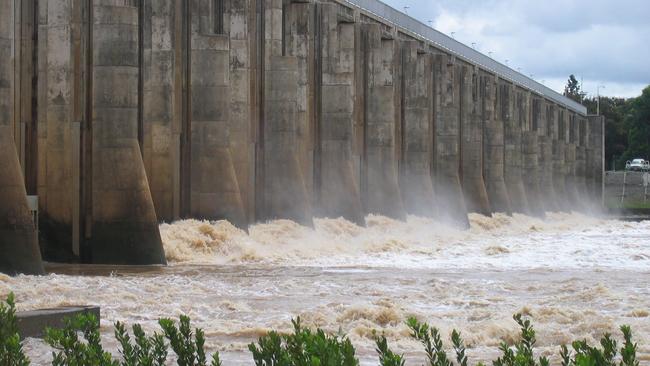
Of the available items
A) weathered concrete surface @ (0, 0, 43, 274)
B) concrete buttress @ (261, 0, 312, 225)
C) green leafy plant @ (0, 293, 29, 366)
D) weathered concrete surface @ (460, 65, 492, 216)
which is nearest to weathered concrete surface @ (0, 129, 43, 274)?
weathered concrete surface @ (0, 0, 43, 274)

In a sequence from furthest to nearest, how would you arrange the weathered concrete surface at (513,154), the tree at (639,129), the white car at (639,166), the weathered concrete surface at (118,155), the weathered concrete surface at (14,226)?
the tree at (639,129), the white car at (639,166), the weathered concrete surface at (513,154), the weathered concrete surface at (118,155), the weathered concrete surface at (14,226)

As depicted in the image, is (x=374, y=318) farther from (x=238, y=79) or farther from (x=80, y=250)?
(x=238, y=79)

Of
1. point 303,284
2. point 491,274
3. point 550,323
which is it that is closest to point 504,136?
point 491,274

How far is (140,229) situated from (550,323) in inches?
450

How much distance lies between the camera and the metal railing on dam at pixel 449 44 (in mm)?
51566

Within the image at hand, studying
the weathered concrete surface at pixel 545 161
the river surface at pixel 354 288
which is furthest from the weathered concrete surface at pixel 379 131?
the weathered concrete surface at pixel 545 161

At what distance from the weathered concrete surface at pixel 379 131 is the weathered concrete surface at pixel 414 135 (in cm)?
397

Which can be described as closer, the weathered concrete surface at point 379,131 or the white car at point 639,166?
the weathered concrete surface at point 379,131

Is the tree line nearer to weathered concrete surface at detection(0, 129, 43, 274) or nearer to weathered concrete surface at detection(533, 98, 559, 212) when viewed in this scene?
weathered concrete surface at detection(533, 98, 559, 212)

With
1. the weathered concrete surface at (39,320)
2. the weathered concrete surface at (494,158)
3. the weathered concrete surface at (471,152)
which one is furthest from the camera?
the weathered concrete surface at (494,158)

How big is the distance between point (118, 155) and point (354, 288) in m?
6.93

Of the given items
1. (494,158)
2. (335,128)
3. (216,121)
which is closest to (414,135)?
(335,128)

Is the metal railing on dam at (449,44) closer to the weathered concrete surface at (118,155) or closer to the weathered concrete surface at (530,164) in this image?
the weathered concrete surface at (530,164)

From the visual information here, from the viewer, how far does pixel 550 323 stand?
1666 centimetres
